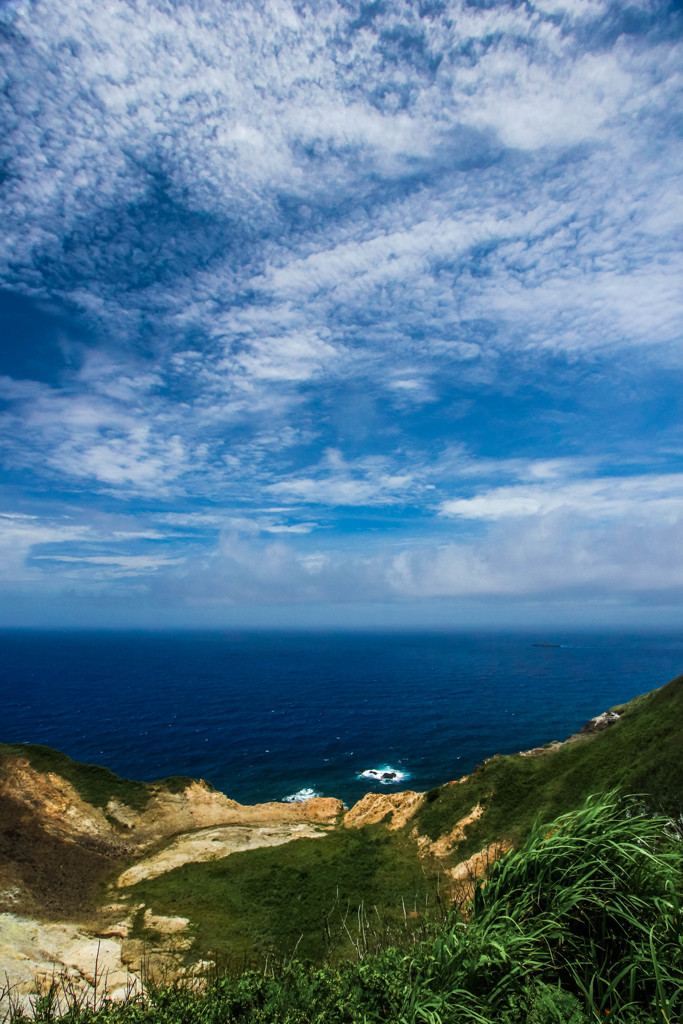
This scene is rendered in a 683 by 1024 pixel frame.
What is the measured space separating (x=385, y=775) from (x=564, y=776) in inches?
1576

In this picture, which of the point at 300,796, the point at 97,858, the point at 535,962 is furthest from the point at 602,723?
the point at 97,858

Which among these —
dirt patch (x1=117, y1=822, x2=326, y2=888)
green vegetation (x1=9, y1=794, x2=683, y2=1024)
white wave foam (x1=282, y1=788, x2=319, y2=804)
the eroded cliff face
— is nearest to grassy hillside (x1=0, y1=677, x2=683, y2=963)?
dirt patch (x1=117, y1=822, x2=326, y2=888)

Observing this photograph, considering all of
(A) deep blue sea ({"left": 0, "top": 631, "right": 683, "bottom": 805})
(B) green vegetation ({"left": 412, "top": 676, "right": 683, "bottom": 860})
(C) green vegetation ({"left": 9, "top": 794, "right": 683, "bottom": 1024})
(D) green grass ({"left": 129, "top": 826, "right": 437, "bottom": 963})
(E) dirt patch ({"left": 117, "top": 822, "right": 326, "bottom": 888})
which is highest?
(C) green vegetation ({"left": 9, "top": 794, "right": 683, "bottom": 1024})

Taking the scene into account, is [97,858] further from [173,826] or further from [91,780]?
[91,780]

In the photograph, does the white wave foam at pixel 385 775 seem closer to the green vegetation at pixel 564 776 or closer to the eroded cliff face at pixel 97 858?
the eroded cliff face at pixel 97 858

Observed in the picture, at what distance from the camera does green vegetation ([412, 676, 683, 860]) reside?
3959 cm

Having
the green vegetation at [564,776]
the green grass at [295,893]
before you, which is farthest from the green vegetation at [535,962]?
the green vegetation at [564,776]

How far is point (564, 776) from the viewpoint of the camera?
49344mm

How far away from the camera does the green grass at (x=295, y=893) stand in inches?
1388

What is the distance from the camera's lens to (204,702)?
13438 centimetres

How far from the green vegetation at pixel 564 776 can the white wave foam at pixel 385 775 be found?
75.6ft

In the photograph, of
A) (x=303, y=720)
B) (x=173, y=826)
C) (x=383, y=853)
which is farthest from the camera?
(x=303, y=720)

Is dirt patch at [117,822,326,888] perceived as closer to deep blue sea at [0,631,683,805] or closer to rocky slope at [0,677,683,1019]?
rocky slope at [0,677,683,1019]

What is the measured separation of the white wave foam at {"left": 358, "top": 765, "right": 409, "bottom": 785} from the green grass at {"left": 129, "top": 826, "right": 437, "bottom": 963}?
2351 centimetres
